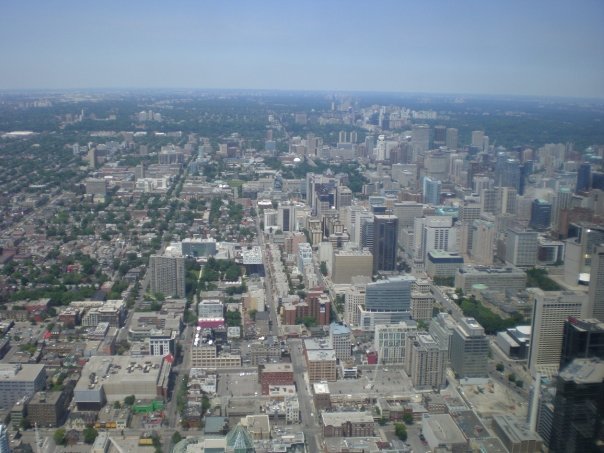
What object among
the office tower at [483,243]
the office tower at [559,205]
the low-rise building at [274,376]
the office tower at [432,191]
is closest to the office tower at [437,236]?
the office tower at [483,243]

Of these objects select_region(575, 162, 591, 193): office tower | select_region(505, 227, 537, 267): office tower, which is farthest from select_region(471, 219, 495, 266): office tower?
select_region(575, 162, 591, 193): office tower

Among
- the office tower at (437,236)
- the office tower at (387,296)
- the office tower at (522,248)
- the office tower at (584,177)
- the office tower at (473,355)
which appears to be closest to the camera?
the office tower at (473,355)

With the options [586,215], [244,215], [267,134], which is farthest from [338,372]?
[267,134]

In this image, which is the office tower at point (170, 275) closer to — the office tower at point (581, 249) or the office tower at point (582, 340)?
the office tower at point (581, 249)

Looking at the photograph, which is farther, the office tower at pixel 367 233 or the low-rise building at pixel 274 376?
the office tower at pixel 367 233

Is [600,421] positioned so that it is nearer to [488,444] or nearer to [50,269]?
[488,444]

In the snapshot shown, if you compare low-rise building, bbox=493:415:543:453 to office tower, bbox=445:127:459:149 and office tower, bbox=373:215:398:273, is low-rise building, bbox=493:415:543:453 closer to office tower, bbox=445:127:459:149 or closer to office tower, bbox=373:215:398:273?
office tower, bbox=373:215:398:273
